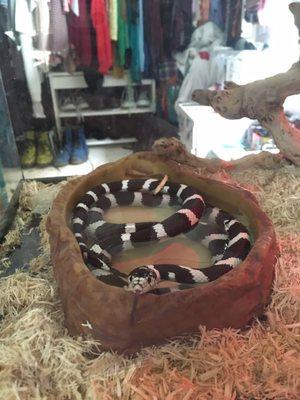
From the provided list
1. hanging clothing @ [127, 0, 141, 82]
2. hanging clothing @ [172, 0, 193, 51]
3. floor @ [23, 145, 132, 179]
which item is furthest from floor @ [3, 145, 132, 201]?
hanging clothing @ [172, 0, 193, 51]

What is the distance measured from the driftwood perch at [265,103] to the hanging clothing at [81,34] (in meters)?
0.94

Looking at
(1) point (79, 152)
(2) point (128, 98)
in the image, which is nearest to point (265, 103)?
(2) point (128, 98)

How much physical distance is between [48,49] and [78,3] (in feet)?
1.28

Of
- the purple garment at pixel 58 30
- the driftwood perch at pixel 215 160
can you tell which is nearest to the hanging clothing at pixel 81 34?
the purple garment at pixel 58 30

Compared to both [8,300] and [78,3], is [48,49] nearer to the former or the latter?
[78,3]

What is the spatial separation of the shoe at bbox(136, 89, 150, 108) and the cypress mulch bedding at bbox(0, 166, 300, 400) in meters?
1.80

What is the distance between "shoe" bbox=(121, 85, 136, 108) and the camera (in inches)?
113

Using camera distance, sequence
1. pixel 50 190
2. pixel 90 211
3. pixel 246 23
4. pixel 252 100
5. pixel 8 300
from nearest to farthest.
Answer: pixel 8 300 < pixel 90 211 < pixel 252 100 < pixel 246 23 < pixel 50 190

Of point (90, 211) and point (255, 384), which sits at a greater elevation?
point (90, 211)

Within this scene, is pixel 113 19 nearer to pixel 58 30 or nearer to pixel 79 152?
pixel 58 30

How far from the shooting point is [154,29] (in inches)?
106

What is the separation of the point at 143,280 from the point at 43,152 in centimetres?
215

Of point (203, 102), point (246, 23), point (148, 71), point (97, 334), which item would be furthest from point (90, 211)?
point (246, 23)

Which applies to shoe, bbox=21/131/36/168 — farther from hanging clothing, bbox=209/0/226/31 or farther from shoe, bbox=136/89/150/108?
hanging clothing, bbox=209/0/226/31
